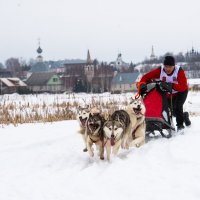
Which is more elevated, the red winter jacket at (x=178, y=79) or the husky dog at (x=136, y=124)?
the red winter jacket at (x=178, y=79)

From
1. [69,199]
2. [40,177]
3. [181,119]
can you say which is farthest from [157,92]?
[69,199]

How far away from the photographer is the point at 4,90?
6369cm

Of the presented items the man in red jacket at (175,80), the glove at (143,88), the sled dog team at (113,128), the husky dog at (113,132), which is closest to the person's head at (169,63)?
the man in red jacket at (175,80)

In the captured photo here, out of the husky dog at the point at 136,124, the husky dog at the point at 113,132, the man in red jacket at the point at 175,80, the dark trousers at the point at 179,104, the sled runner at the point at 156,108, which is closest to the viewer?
the husky dog at the point at 113,132

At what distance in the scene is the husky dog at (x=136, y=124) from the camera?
5.50 meters

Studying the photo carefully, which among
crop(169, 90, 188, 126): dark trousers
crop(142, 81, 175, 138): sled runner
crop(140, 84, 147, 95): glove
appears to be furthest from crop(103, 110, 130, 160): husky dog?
crop(169, 90, 188, 126): dark trousers

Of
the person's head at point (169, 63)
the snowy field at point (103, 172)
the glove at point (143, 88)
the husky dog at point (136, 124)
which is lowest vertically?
the snowy field at point (103, 172)

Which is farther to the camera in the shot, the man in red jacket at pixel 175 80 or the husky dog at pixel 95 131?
the man in red jacket at pixel 175 80

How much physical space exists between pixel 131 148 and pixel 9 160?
70.5 inches

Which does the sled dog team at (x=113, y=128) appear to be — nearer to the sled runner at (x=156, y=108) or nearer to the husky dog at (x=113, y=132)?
the husky dog at (x=113, y=132)

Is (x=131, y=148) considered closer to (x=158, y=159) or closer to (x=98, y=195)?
(x=158, y=159)

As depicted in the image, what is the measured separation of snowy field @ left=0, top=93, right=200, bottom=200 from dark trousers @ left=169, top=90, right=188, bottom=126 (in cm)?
25

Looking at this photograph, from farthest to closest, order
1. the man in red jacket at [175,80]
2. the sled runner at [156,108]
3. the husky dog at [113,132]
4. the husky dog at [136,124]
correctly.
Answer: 1. the man in red jacket at [175,80]
2. the sled runner at [156,108]
3. the husky dog at [136,124]
4. the husky dog at [113,132]

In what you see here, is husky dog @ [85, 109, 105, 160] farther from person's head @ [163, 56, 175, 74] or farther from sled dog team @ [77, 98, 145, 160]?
person's head @ [163, 56, 175, 74]
